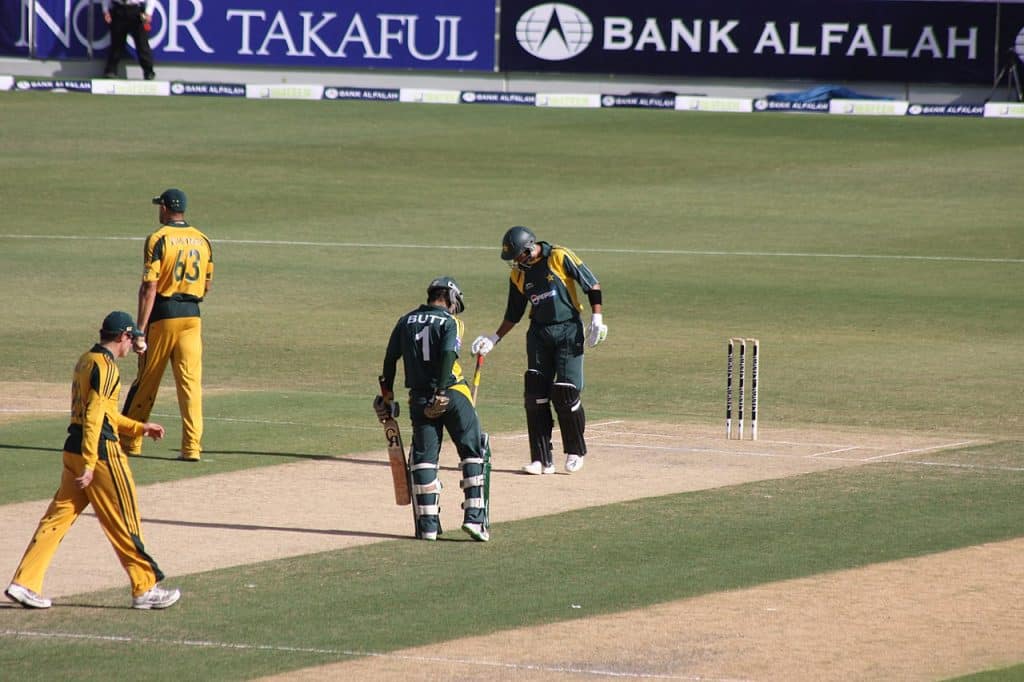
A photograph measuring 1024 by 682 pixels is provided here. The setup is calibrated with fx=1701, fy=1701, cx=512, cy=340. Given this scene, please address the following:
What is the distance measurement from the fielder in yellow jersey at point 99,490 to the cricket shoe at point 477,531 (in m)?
2.57

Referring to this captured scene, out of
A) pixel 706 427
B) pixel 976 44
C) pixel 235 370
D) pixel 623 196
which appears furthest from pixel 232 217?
pixel 976 44

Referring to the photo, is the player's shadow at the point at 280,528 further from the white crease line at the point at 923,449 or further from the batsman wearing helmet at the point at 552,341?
the white crease line at the point at 923,449

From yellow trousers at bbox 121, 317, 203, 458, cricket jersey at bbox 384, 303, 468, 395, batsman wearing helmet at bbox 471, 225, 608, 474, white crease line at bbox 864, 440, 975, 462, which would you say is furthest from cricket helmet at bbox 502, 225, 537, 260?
white crease line at bbox 864, 440, 975, 462

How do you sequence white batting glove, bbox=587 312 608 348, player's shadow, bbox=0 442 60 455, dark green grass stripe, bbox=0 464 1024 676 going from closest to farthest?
dark green grass stripe, bbox=0 464 1024 676, white batting glove, bbox=587 312 608 348, player's shadow, bbox=0 442 60 455

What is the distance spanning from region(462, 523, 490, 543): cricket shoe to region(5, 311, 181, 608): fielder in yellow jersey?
2565 millimetres

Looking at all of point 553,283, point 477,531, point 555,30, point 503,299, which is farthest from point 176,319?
point 555,30

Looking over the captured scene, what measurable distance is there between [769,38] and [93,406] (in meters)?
37.0

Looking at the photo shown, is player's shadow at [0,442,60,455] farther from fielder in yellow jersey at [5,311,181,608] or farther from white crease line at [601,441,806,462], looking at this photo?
A: fielder in yellow jersey at [5,311,181,608]

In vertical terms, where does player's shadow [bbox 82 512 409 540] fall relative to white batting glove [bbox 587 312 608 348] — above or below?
below

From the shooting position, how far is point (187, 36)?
45.8m

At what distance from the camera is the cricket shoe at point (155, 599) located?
33.7 ft

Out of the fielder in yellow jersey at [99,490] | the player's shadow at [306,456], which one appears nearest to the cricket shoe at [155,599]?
the fielder in yellow jersey at [99,490]

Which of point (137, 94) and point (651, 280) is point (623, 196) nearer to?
point (651, 280)

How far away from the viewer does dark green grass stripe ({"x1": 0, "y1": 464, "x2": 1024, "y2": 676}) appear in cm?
1005
